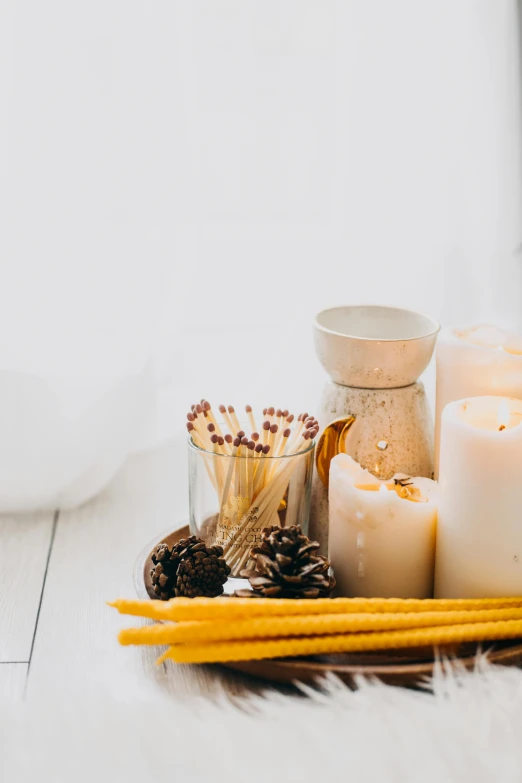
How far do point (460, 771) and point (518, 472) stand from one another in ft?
0.60

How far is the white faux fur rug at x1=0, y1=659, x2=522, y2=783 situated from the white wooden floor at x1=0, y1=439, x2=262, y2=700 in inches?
1.0

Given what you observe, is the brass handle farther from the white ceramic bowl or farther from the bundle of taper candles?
the bundle of taper candles

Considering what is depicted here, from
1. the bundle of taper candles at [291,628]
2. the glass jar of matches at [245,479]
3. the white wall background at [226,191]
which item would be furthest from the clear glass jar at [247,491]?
the white wall background at [226,191]

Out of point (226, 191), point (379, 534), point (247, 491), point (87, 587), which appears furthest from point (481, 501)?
point (226, 191)

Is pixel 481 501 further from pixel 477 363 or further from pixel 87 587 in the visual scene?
pixel 87 587

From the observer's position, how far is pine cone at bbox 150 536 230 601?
0.55 meters

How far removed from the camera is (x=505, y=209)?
2.87ft

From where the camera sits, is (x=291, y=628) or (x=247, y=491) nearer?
(x=291, y=628)

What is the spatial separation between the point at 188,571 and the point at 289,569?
0.07 m

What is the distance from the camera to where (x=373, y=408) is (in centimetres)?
64

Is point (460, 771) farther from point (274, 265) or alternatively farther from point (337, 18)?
point (337, 18)

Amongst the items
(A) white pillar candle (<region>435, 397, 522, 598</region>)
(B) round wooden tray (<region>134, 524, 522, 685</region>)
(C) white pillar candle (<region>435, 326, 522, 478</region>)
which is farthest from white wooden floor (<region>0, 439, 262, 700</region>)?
(C) white pillar candle (<region>435, 326, 522, 478</region>)

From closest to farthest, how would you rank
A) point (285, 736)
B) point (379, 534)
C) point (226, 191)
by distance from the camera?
1. point (285, 736)
2. point (379, 534)
3. point (226, 191)

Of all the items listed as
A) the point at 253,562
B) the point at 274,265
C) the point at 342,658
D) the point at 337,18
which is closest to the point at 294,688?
the point at 342,658
